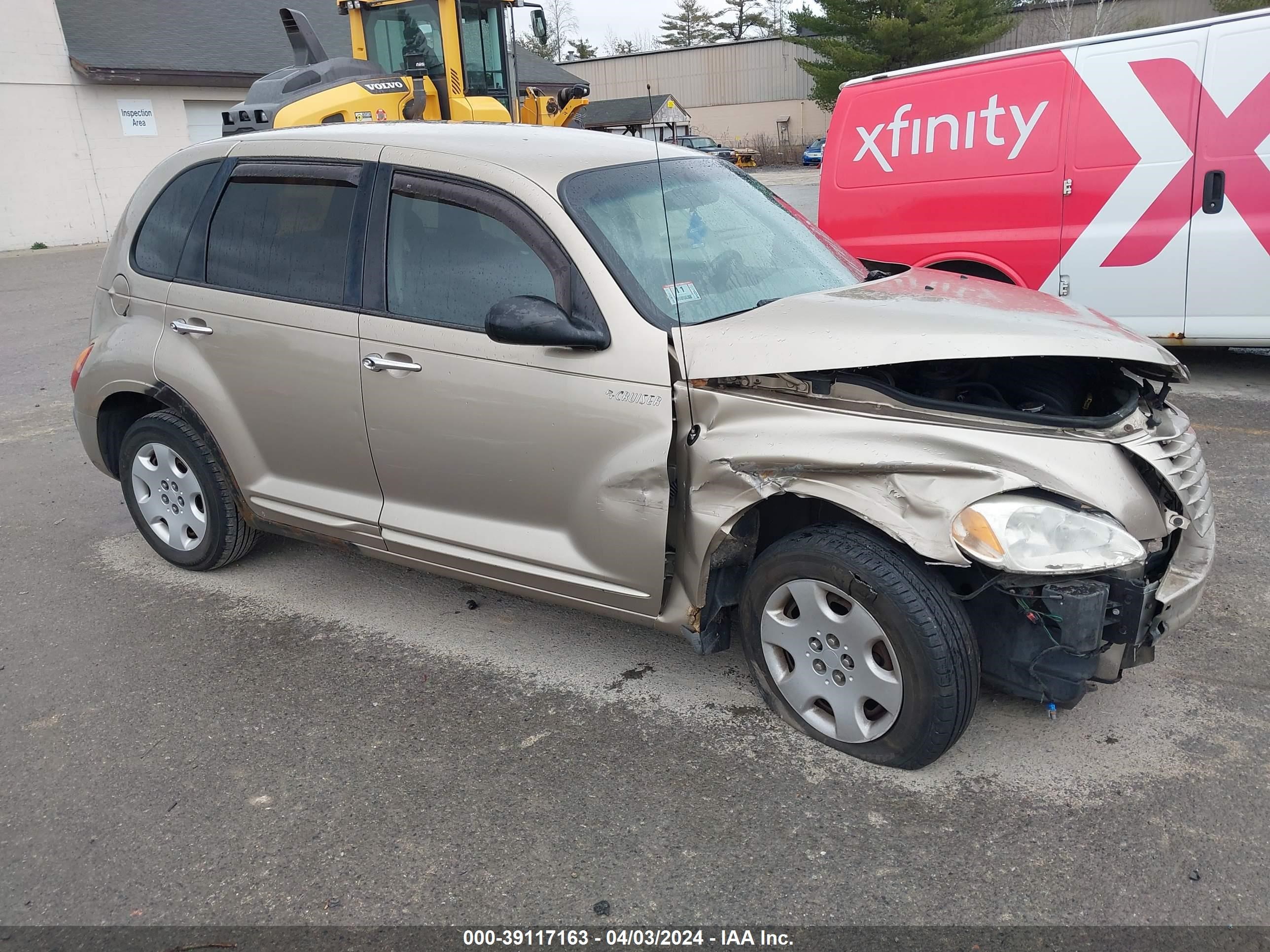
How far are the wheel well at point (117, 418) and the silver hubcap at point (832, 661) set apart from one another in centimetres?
307

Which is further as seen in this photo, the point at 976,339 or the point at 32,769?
the point at 32,769

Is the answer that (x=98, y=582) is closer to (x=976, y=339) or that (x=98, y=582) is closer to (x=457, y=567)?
(x=457, y=567)

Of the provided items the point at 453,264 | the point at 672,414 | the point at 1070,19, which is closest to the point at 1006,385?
the point at 672,414

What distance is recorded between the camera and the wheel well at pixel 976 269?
6926 millimetres

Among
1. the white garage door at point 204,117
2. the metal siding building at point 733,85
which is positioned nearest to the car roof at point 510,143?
the white garage door at point 204,117

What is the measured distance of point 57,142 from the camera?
21.3m

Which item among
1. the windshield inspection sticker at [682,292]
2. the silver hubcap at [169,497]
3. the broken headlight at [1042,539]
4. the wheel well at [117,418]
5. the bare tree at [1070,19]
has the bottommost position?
the silver hubcap at [169,497]

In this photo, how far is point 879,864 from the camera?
2.63 m

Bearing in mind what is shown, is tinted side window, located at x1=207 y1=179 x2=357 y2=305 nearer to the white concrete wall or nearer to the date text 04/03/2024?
the date text 04/03/2024

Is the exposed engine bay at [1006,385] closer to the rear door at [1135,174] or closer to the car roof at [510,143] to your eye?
the car roof at [510,143]

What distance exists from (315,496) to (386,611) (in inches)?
23.2

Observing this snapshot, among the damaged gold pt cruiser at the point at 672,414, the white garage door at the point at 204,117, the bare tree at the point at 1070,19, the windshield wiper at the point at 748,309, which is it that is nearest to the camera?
the damaged gold pt cruiser at the point at 672,414

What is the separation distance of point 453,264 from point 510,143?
1.74ft

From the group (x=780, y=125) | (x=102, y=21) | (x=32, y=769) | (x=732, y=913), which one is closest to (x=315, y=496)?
(x=32, y=769)
